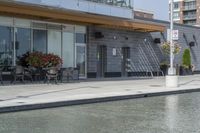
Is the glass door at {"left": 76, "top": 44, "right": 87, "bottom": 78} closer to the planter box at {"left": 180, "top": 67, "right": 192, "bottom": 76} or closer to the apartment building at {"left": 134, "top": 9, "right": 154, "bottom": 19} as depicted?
the apartment building at {"left": 134, "top": 9, "right": 154, "bottom": 19}

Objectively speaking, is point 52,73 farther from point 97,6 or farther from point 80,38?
point 80,38

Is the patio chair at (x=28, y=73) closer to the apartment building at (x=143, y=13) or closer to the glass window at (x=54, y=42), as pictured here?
the glass window at (x=54, y=42)

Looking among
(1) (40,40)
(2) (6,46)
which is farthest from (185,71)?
(2) (6,46)

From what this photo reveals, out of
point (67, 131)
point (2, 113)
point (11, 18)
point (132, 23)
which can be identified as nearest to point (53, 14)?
point (11, 18)

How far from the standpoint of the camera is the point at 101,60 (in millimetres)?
35812

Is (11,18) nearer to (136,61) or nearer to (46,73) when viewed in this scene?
(46,73)

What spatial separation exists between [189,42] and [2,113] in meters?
35.0

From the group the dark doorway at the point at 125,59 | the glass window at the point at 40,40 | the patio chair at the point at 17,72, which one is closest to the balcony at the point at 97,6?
the glass window at the point at 40,40

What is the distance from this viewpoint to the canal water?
36.6 feet

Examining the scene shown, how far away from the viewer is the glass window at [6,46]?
91.3 feet

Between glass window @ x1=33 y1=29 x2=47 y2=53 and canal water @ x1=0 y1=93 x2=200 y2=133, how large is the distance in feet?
45.7

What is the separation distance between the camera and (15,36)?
2855 centimetres

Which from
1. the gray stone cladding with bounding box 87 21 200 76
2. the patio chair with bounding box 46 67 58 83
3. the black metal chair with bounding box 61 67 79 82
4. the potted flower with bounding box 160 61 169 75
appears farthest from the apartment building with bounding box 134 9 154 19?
the patio chair with bounding box 46 67 58 83

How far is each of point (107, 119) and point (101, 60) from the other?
74.9ft
